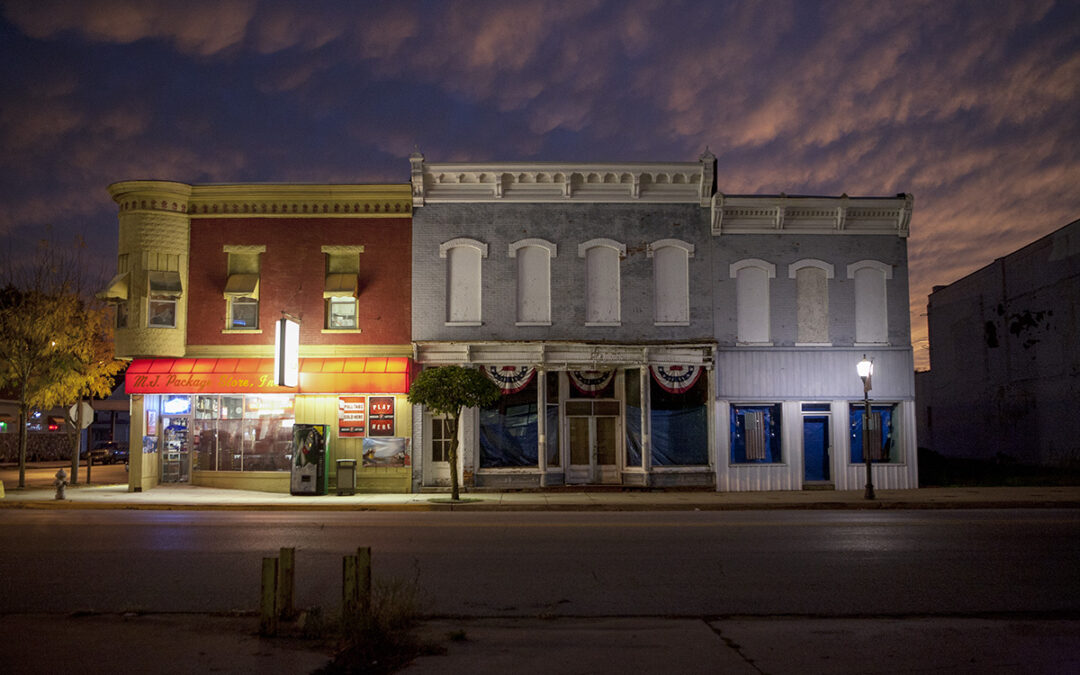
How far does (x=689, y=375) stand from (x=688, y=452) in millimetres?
2227

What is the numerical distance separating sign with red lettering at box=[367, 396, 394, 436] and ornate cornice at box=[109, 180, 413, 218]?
17.7ft

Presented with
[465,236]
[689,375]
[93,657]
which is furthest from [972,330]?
[93,657]

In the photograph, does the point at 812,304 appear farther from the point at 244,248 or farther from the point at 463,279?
the point at 244,248

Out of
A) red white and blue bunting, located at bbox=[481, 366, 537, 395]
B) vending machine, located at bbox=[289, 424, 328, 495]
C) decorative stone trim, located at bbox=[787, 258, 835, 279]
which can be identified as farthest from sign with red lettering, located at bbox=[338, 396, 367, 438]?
decorative stone trim, located at bbox=[787, 258, 835, 279]

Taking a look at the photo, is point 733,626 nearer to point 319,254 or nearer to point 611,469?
point 611,469

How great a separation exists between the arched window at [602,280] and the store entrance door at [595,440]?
2561 millimetres

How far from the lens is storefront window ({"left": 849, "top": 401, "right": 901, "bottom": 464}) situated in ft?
79.3

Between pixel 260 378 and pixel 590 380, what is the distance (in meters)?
9.29

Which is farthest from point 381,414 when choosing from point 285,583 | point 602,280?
point 285,583

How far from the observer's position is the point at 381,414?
2344 cm

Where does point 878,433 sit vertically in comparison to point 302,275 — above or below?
below

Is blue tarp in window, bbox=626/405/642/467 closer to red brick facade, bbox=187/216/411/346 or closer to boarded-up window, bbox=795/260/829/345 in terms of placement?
boarded-up window, bbox=795/260/829/345

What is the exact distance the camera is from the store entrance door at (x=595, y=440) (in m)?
24.0

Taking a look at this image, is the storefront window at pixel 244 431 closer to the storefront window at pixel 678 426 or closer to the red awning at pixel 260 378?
the red awning at pixel 260 378
